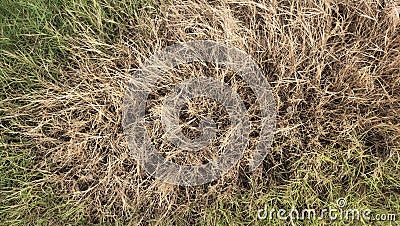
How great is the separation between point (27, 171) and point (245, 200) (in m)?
0.77

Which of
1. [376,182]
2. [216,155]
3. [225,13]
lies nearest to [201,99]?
[216,155]

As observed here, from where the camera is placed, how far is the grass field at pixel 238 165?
1487mm

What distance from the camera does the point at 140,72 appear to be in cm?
159

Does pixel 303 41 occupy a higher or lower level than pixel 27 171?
higher

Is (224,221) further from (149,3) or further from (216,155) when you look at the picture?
(149,3)

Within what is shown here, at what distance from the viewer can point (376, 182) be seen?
1449 millimetres

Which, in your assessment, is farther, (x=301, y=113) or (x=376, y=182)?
(x=301, y=113)

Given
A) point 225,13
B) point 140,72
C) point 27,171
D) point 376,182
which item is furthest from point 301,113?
point 27,171

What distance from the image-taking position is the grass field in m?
1.49

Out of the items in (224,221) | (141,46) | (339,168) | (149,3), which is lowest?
(224,221)

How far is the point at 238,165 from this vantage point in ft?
4.94

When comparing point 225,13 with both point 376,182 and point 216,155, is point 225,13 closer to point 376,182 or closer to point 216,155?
point 216,155

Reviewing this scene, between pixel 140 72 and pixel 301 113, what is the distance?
580 mm

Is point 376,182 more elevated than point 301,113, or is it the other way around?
point 301,113
